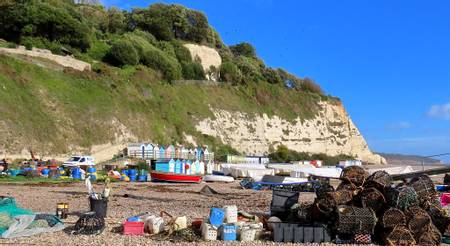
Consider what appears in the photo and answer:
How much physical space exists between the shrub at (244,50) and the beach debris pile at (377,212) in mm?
109653

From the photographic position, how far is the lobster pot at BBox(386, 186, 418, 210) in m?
12.9

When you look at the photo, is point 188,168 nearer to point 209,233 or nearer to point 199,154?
point 199,154

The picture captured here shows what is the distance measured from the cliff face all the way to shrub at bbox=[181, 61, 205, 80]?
34.4 feet

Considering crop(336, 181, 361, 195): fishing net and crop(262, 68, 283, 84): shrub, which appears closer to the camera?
crop(336, 181, 361, 195): fishing net

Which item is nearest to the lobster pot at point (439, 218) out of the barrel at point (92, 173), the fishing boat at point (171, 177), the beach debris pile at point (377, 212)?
the beach debris pile at point (377, 212)

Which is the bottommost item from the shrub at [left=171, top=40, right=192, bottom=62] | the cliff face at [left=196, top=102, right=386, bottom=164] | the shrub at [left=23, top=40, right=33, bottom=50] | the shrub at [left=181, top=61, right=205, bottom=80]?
the cliff face at [left=196, top=102, right=386, bottom=164]

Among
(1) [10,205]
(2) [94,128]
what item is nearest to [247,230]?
(1) [10,205]

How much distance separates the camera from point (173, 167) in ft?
148

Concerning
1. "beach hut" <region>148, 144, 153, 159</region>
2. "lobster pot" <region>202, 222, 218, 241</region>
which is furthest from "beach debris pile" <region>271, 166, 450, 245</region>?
"beach hut" <region>148, 144, 153, 159</region>

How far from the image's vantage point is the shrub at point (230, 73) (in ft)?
292

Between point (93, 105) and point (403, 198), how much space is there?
4590cm

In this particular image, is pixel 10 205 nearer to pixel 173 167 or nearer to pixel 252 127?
pixel 173 167

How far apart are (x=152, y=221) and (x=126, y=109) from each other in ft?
151

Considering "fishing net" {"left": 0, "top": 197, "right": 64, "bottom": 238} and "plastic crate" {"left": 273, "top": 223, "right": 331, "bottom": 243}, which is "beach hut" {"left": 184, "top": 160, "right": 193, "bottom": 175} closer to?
"fishing net" {"left": 0, "top": 197, "right": 64, "bottom": 238}
